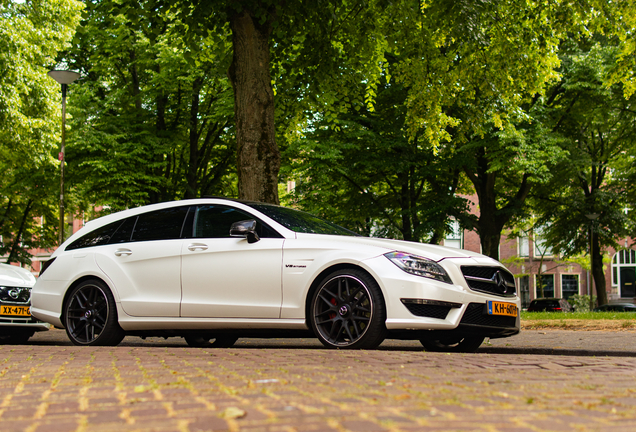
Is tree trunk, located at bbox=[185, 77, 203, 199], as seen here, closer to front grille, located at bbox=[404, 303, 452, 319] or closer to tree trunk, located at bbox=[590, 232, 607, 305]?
tree trunk, located at bbox=[590, 232, 607, 305]

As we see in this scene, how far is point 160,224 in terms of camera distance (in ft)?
24.1

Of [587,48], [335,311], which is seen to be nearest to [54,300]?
[335,311]

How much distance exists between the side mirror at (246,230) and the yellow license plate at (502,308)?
2343 millimetres

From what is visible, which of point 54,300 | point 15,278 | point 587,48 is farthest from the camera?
point 587,48

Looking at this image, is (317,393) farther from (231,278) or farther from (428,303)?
(231,278)

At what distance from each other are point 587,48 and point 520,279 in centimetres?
3197

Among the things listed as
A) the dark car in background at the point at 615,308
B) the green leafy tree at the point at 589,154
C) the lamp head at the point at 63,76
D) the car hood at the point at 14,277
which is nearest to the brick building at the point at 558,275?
the dark car in background at the point at 615,308

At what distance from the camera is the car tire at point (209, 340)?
8.00m

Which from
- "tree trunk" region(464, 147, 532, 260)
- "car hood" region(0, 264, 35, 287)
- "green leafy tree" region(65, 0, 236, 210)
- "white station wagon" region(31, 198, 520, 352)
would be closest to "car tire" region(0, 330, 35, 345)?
"car hood" region(0, 264, 35, 287)

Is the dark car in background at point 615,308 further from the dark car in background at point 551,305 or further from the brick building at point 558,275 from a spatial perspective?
the brick building at point 558,275

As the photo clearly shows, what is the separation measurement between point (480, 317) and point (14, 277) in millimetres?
6834

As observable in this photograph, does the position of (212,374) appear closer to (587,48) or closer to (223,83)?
(223,83)

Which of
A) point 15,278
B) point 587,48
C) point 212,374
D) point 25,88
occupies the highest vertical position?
point 587,48

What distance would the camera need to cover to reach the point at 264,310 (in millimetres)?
6355
